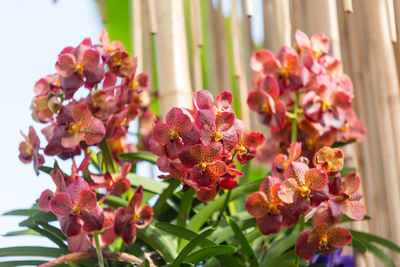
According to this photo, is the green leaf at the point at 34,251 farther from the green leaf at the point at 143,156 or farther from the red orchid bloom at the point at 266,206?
the red orchid bloom at the point at 266,206

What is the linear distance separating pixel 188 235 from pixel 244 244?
0.08 metres

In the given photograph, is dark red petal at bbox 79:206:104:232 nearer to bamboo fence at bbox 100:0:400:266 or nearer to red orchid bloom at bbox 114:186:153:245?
red orchid bloom at bbox 114:186:153:245

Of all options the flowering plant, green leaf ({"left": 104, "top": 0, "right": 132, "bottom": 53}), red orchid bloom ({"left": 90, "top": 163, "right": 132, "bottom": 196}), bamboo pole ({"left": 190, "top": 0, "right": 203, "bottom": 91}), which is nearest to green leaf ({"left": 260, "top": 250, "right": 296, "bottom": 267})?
the flowering plant

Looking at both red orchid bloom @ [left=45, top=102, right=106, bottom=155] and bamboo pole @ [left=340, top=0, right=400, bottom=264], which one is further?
bamboo pole @ [left=340, top=0, right=400, bottom=264]

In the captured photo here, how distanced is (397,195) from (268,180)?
1.02ft

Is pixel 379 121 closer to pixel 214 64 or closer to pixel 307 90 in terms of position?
pixel 307 90

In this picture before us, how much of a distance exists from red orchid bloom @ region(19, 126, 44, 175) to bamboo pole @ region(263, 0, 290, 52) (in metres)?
0.48

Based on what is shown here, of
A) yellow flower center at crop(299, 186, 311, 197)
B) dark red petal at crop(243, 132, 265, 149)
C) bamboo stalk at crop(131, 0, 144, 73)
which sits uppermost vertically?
bamboo stalk at crop(131, 0, 144, 73)

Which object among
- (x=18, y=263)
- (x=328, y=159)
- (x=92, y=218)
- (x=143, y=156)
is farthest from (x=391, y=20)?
(x=18, y=263)

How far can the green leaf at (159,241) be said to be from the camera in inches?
31.7

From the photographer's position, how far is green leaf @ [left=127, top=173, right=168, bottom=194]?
34.6 inches

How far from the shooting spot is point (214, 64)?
1279 mm

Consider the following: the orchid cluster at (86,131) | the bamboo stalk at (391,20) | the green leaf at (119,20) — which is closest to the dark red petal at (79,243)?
the orchid cluster at (86,131)

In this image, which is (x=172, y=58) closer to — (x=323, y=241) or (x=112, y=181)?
(x=112, y=181)
